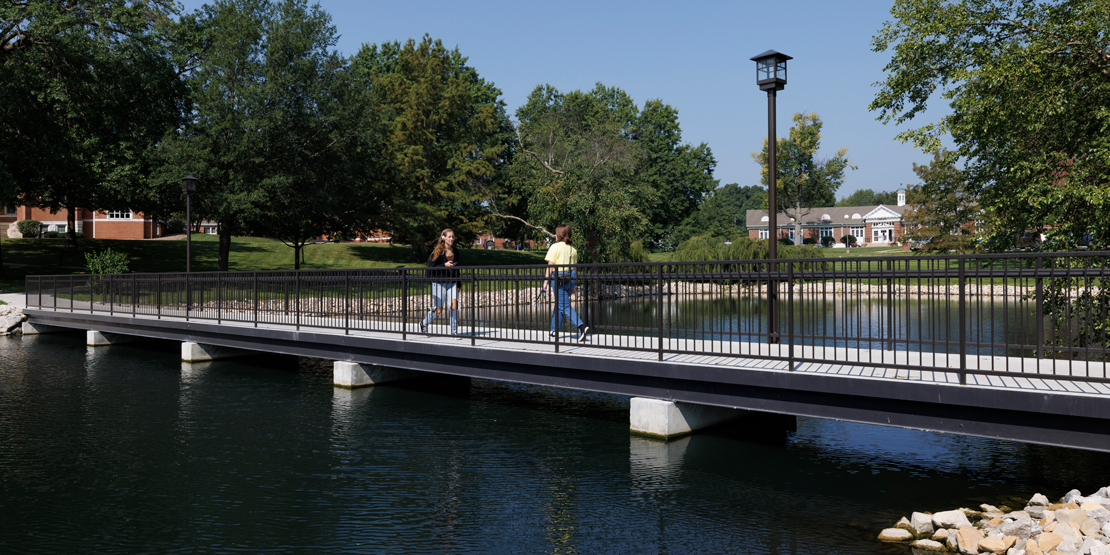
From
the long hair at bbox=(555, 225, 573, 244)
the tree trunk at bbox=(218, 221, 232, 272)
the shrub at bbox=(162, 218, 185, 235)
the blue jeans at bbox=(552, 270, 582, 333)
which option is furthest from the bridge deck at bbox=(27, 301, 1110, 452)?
the shrub at bbox=(162, 218, 185, 235)

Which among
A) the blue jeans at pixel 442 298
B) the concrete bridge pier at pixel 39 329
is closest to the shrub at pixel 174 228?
the concrete bridge pier at pixel 39 329

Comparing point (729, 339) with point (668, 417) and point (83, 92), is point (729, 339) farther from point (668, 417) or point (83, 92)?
point (83, 92)

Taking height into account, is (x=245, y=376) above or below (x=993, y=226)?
below

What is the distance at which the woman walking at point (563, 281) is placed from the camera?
11.3m

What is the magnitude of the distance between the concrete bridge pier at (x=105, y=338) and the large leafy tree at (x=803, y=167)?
68471 mm

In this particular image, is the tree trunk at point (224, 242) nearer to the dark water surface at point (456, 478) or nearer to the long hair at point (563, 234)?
the dark water surface at point (456, 478)

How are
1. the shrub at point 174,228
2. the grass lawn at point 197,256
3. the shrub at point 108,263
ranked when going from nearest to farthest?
1. the shrub at point 108,263
2. the grass lawn at point 197,256
3. the shrub at point 174,228

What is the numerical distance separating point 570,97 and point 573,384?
6892 centimetres

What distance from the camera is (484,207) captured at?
57.3 m

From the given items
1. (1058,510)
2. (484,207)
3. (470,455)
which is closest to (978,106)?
(1058,510)

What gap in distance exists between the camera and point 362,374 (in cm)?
1462

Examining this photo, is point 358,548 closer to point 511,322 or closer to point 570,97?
point 511,322

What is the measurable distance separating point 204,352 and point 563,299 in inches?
432

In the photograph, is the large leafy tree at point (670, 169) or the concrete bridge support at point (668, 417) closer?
the concrete bridge support at point (668, 417)
